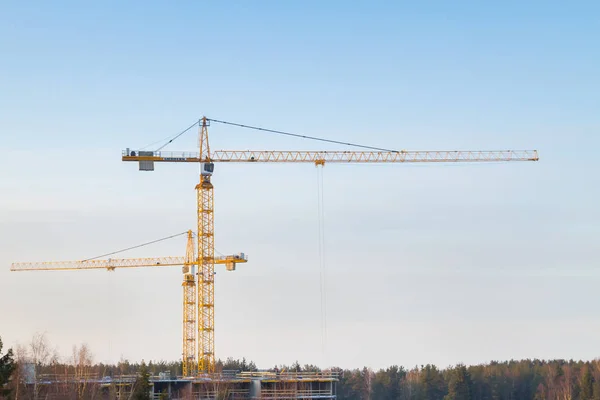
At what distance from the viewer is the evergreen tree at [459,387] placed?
586 feet

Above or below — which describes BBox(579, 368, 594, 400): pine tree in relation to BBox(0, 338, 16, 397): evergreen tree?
below

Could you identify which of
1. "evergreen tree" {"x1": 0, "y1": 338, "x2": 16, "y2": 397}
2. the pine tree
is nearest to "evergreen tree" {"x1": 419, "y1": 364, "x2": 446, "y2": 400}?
the pine tree

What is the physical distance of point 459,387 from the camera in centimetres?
17950

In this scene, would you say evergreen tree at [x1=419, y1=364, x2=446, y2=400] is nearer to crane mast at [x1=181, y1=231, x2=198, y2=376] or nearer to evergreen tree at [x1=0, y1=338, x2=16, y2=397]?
crane mast at [x1=181, y1=231, x2=198, y2=376]

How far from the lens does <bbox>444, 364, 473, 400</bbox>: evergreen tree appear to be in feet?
586

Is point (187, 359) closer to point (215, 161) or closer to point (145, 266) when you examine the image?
point (215, 161)

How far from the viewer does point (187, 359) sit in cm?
14650

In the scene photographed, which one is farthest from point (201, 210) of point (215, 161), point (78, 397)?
point (78, 397)

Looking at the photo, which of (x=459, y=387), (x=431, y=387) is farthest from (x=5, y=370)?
(x=431, y=387)

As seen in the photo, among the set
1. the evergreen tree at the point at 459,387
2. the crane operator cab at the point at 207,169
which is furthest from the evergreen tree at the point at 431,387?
the crane operator cab at the point at 207,169

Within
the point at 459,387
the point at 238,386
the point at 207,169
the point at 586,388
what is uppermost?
the point at 207,169

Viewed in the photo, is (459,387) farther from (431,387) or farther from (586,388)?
(586,388)

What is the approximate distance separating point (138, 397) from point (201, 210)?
5490 centimetres

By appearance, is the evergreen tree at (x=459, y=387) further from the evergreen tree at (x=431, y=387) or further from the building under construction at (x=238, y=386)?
the building under construction at (x=238, y=386)
